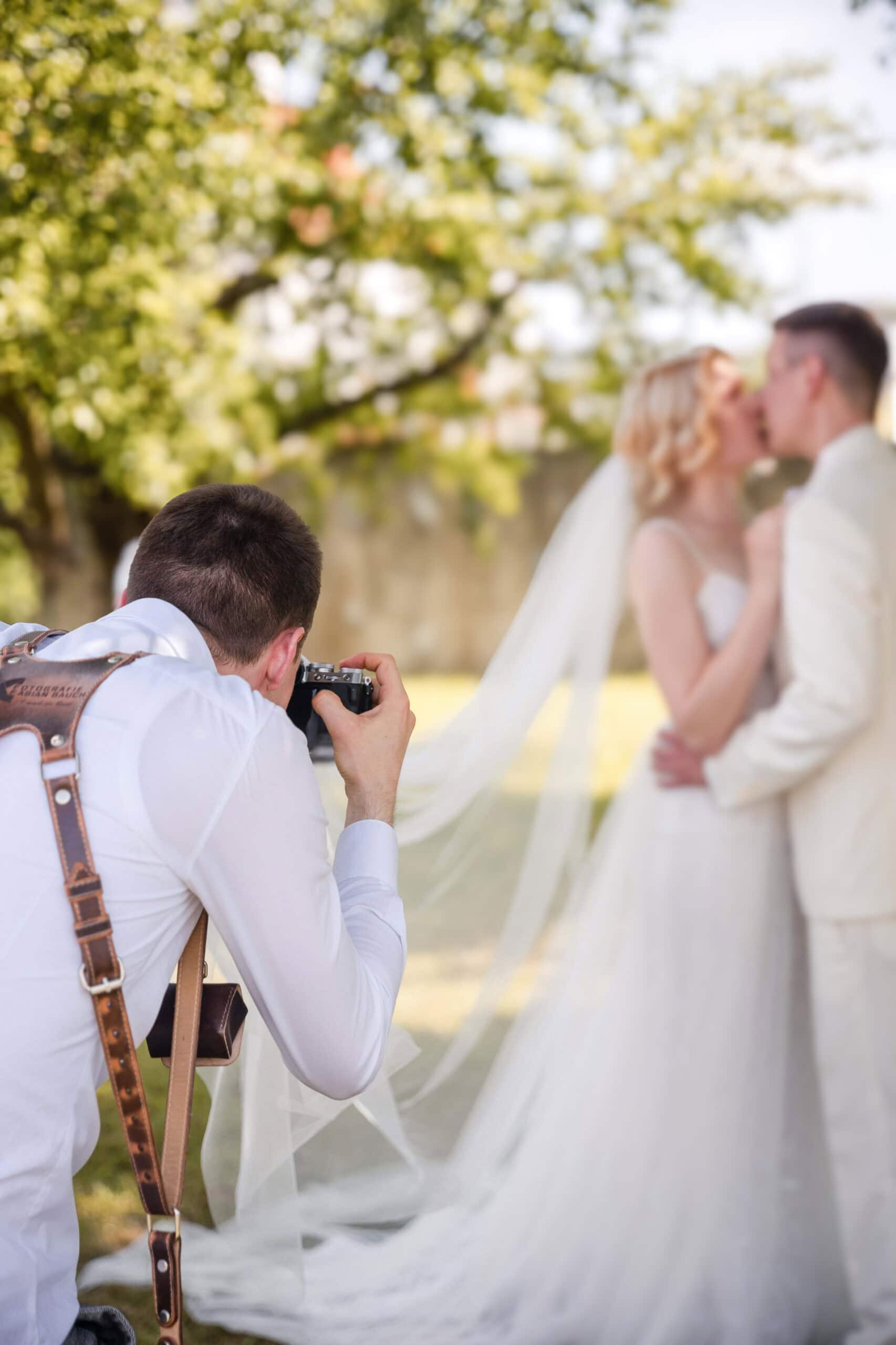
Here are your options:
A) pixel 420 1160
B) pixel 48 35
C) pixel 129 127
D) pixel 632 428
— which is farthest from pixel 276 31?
pixel 420 1160

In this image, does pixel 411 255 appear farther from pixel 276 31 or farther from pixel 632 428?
pixel 632 428

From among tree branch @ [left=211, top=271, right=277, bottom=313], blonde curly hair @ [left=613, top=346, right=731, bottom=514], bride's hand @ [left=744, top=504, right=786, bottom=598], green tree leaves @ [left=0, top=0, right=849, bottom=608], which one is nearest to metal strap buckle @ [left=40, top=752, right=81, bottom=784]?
bride's hand @ [left=744, top=504, right=786, bottom=598]

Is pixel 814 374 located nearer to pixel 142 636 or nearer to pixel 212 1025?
pixel 142 636

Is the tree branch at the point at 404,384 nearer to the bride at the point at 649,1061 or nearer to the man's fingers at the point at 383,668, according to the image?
the bride at the point at 649,1061

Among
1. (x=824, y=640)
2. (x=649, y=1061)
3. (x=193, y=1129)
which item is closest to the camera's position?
(x=824, y=640)

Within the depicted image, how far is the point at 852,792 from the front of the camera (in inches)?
100

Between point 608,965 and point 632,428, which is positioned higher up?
point 632,428

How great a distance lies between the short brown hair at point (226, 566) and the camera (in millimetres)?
1465

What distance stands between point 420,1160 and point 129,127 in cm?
276

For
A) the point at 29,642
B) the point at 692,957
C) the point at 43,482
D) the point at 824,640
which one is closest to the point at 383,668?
the point at 29,642

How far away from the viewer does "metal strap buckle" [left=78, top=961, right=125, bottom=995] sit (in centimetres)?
125

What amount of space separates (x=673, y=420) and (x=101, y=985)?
2044 mm

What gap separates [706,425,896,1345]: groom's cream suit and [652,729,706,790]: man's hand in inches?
7.6

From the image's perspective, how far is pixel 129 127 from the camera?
3383mm
